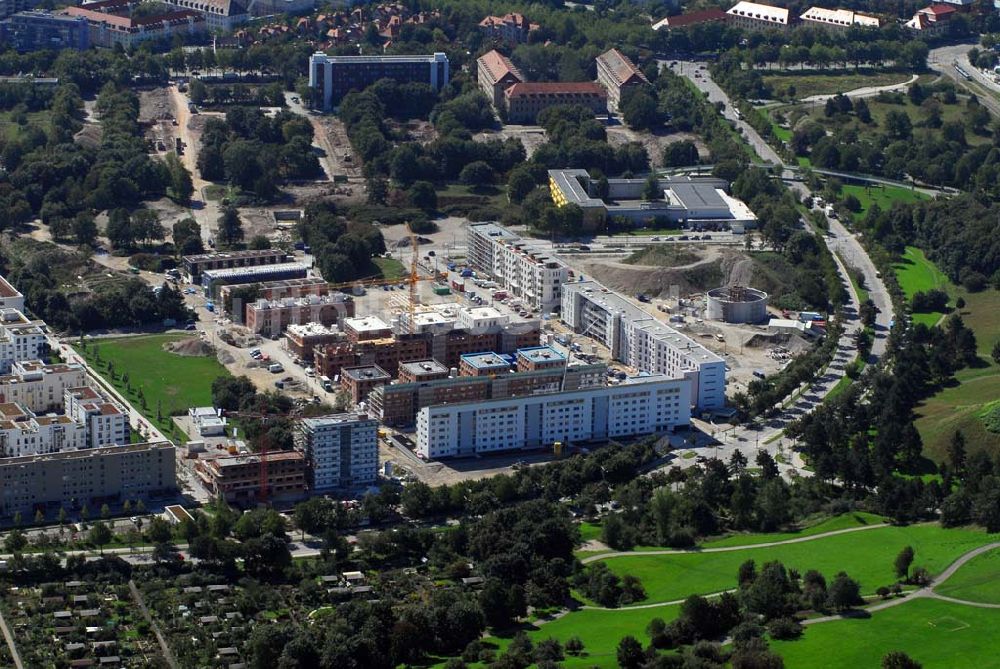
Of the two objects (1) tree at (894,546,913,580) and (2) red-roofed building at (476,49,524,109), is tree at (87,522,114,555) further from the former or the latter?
(2) red-roofed building at (476,49,524,109)

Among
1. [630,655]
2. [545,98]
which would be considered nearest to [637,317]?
[630,655]

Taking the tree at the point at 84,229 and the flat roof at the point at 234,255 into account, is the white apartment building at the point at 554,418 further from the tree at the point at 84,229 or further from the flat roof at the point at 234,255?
the tree at the point at 84,229

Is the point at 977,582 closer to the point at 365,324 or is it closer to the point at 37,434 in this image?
the point at 365,324

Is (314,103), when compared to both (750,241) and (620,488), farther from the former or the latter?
(620,488)

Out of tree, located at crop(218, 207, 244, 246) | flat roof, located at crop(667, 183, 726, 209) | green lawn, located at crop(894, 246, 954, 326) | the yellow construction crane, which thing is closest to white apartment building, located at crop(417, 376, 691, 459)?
the yellow construction crane

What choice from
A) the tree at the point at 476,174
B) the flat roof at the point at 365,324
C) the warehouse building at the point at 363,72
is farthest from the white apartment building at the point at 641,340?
the warehouse building at the point at 363,72

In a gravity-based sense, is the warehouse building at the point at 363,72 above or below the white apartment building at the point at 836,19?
below
